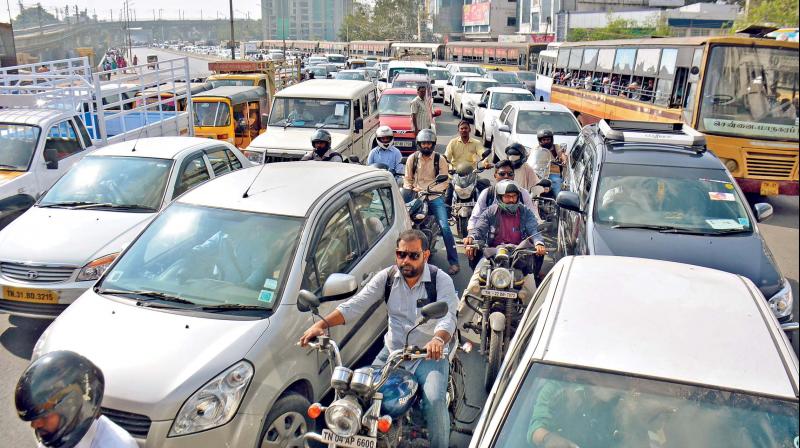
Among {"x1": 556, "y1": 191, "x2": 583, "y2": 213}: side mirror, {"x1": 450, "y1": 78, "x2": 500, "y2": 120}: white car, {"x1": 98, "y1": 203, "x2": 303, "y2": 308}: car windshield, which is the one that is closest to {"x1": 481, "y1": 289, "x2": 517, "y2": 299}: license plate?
{"x1": 98, "y1": 203, "x2": 303, "y2": 308}: car windshield

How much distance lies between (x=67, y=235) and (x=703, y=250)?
602cm

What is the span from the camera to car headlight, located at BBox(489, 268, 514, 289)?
206 inches

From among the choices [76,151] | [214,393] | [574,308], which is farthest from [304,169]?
[76,151]

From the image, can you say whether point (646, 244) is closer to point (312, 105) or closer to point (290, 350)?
point (290, 350)

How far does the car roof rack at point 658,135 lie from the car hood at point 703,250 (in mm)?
1457

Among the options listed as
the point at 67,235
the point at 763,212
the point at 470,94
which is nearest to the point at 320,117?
the point at 67,235

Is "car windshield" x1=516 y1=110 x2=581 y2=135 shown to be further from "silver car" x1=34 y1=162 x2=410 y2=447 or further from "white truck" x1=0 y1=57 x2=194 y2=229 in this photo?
"silver car" x1=34 y1=162 x2=410 y2=447

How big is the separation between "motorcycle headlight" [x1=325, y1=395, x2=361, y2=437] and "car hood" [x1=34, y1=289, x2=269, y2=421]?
807 mm

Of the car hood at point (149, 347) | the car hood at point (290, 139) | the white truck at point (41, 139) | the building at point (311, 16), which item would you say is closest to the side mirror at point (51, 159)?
the white truck at point (41, 139)

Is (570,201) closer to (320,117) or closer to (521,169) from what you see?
(521,169)

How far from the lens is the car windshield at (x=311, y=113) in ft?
39.5

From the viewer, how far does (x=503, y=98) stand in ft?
59.4

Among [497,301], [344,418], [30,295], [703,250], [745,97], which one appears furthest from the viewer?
[745,97]

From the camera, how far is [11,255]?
6164 mm
